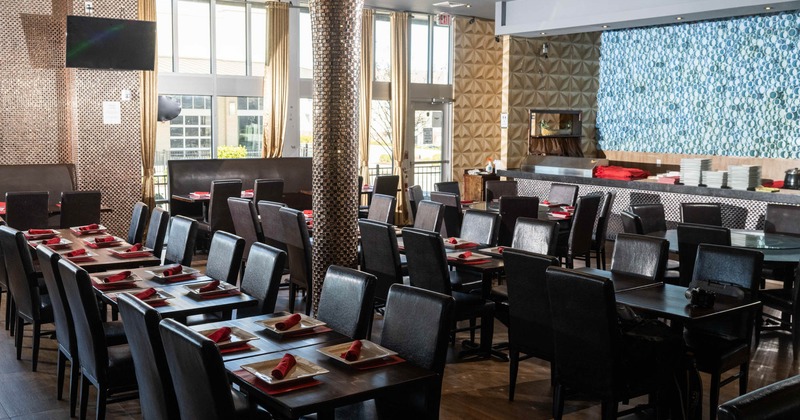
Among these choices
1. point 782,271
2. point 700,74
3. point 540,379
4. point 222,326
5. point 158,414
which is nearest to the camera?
point 158,414

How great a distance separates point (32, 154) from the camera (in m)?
10.8

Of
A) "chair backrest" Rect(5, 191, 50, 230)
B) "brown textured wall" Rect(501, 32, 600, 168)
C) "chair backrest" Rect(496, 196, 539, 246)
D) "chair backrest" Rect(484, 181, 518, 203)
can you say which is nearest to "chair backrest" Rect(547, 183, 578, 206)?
"chair backrest" Rect(484, 181, 518, 203)

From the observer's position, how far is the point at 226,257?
17.9 feet

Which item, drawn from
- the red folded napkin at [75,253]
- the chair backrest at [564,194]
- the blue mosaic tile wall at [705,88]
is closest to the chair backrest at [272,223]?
the red folded napkin at [75,253]

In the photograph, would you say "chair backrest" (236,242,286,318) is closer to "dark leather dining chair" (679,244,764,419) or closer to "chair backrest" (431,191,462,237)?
"dark leather dining chair" (679,244,764,419)

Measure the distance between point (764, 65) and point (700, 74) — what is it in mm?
1081

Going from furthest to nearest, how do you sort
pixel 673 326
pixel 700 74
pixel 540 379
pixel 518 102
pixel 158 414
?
pixel 518 102 → pixel 700 74 → pixel 540 379 → pixel 673 326 → pixel 158 414

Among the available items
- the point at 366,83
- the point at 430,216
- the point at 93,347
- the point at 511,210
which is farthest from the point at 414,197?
the point at 93,347

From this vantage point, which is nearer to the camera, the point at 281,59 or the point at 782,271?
the point at 782,271

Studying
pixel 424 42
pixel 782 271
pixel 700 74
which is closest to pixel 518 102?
pixel 424 42

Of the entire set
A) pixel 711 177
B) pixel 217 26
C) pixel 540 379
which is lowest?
pixel 540 379

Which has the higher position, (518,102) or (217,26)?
(217,26)

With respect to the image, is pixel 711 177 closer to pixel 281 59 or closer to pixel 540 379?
pixel 540 379

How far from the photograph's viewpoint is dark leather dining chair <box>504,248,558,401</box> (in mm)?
4777
